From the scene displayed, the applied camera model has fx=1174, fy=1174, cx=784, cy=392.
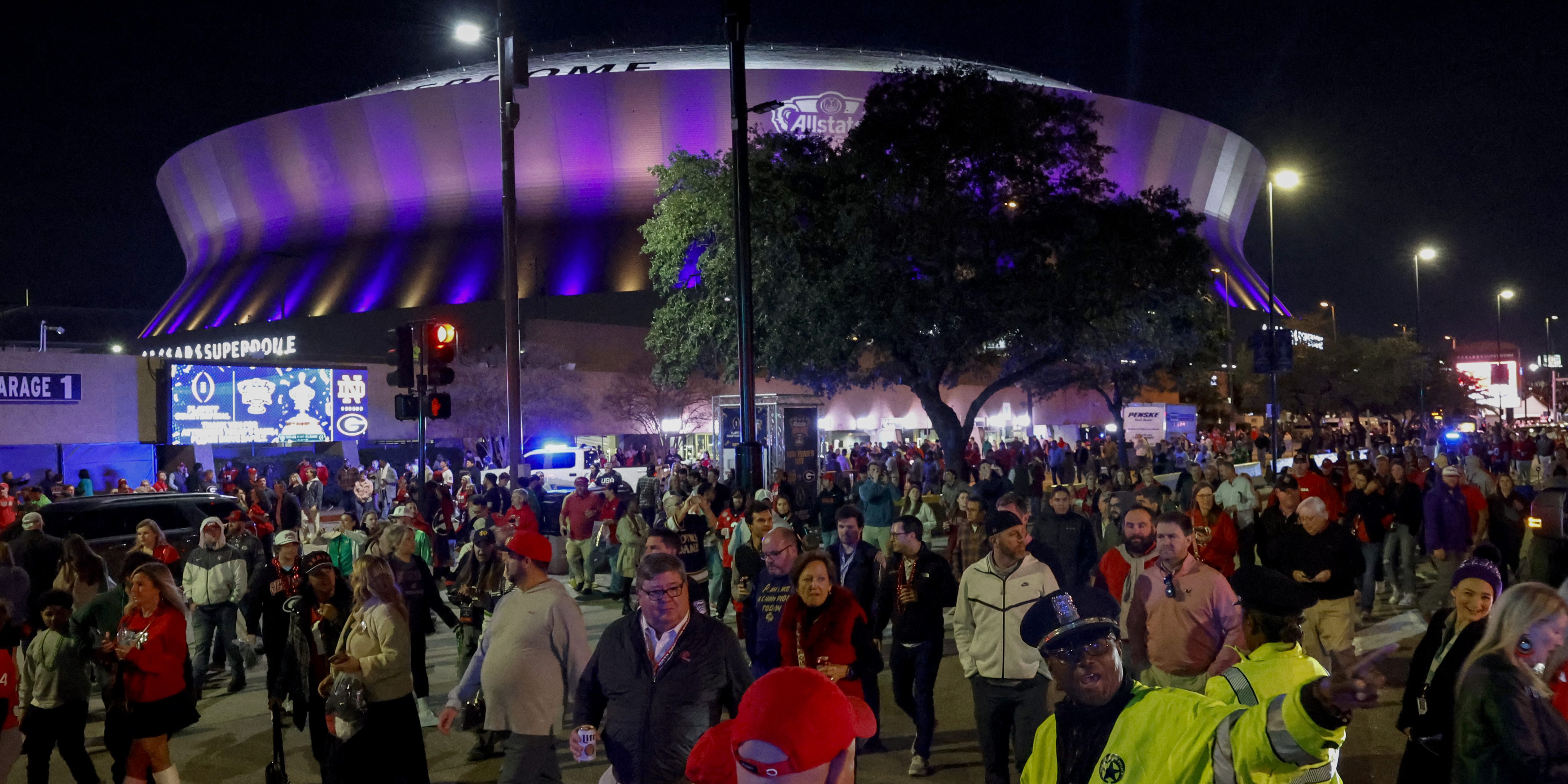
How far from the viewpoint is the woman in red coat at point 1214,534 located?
31.1ft

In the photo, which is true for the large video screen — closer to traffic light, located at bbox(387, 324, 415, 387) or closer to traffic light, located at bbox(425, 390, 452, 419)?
traffic light, located at bbox(387, 324, 415, 387)

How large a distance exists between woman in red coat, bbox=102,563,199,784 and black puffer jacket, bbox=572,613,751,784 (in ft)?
9.46

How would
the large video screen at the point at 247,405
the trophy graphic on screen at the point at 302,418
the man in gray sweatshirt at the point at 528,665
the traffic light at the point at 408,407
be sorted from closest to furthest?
the man in gray sweatshirt at the point at 528,665 < the traffic light at the point at 408,407 < the large video screen at the point at 247,405 < the trophy graphic on screen at the point at 302,418

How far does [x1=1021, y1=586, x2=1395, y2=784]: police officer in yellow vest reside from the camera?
1967 mm

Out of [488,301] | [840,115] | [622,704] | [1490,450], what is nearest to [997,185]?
[1490,450]

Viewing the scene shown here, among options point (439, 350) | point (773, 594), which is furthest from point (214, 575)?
point (773, 594)

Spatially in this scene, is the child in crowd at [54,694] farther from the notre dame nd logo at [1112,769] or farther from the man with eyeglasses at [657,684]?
the notre dame nd logo at [1112,769]

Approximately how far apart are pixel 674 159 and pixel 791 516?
48.5 feet

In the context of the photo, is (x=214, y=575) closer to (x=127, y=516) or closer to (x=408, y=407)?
(x=408, y=407)

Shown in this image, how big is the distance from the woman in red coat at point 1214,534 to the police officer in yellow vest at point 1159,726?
7.08 m

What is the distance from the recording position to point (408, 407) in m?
13.7

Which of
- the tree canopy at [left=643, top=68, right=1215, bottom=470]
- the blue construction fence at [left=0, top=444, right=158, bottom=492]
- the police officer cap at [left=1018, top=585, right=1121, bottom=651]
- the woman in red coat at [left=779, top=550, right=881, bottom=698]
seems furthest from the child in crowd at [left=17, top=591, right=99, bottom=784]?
the blue construction fence at [left=0, top=444, right=158, bottom=492]

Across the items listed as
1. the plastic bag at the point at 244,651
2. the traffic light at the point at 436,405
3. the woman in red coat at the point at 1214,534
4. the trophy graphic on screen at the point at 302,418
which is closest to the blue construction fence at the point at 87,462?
the trophy graphic on screen at the point at 302,418

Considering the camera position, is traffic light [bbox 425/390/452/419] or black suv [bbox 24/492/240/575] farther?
traffic light [bbox 425/390/452/419]
